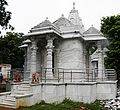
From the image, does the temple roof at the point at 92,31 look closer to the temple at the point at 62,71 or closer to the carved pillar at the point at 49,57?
the temple at the point at 62,71

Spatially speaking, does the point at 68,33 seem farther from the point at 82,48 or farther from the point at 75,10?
the point at 75,10

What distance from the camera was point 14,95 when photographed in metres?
18.4

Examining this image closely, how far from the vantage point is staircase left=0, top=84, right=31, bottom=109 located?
17453mm

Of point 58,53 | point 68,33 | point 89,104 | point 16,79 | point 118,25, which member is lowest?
point 89,104

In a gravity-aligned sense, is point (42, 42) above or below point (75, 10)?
below

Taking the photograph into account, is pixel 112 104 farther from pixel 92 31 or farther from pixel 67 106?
pixel 92 31

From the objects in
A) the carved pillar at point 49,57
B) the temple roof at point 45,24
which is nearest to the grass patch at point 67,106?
the carved pillar at point 49,57

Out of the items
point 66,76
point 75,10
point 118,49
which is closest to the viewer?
point 66,76

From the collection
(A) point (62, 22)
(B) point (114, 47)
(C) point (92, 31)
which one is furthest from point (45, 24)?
(B) point (114, 47)

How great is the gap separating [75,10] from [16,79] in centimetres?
887

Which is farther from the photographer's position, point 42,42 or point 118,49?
point 118,49

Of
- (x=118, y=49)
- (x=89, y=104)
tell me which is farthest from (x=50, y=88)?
(x=118, y=49)

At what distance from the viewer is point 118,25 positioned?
3269cm

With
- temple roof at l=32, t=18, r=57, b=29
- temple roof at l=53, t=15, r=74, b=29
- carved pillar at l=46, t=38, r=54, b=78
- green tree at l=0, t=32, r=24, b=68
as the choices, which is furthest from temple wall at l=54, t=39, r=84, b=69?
green tree at l=0, t=32, r=24, b=68
